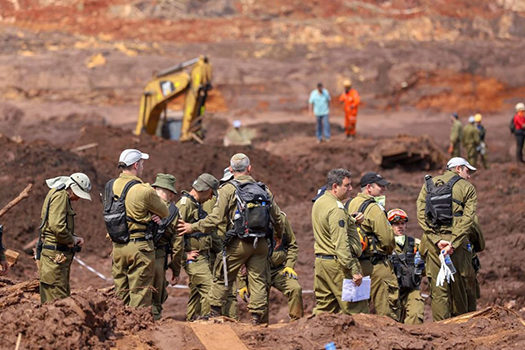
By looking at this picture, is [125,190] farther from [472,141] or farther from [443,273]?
[472,141]

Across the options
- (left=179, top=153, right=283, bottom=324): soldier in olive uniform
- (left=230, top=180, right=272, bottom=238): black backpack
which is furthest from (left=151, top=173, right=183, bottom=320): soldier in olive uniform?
(left=230, top=180, right=272, bottom=238): black backpack

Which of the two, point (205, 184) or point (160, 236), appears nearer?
point (160, 236)

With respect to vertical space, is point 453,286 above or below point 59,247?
below

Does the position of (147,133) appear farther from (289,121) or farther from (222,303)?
(222,303)

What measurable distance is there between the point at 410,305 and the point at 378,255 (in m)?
1.31

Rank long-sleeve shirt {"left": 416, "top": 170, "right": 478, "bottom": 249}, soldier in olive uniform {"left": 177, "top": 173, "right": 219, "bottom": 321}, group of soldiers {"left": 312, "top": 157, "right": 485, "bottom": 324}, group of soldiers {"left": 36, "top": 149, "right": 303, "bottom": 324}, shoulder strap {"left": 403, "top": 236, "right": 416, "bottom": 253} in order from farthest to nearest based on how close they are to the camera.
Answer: shoulder strap {"left": 403, "top": 236, "right": 416, "bottom": 253} → soldier in olive uniform {"left": 177, "top": 173, "right": 219, "bottom": 321} → long-sleeve shirt {"left": 416, "top": 170, "right": 478, "bottom": 249} → group of soldiers {"left": 36, "top": 149, "right": 303, "bottom": 324} → group of soldiers {"left": 312, "top": 157, "right": 485, "bottom": 324}

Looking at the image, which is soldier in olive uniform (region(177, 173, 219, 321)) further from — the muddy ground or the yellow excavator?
the yellow excavator

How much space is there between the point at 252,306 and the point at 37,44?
33.8 meters

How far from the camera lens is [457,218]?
10.5 m

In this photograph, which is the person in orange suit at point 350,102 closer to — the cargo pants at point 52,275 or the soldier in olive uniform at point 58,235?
the soldier in olive uniform at point 58,235

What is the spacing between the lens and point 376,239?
31.8 ft

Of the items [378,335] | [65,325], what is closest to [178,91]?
[378,335]

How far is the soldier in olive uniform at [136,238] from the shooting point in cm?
936

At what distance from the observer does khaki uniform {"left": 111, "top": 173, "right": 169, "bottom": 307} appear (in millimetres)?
9352
